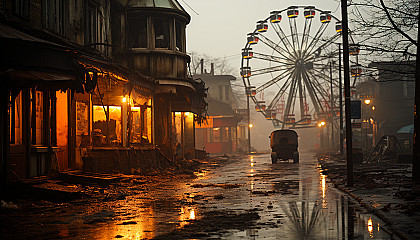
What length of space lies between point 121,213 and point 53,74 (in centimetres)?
450

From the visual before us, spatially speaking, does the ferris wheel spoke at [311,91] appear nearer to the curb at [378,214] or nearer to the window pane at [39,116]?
the curb at [378,214]

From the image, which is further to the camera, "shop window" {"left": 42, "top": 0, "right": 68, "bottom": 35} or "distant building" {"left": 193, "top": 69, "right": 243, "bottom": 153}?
"distant building" {"left": 193, "top": 69, "right": 243, "bottom": 153}

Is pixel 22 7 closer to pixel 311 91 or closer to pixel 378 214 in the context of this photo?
pixel 378 214

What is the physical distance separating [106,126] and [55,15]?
6.12m

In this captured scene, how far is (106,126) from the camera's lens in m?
24.1

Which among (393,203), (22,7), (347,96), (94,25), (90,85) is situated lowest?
(393,203)

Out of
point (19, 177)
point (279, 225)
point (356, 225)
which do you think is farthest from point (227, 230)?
point (19, 177)

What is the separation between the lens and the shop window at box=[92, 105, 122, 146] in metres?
23.1

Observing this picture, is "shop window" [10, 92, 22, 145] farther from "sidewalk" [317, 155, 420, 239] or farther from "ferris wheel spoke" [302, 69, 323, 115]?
"ferris wheel spoke" [302, 69, 323, 115]

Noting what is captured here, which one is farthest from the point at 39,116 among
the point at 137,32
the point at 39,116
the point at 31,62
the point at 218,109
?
the point at 218,109

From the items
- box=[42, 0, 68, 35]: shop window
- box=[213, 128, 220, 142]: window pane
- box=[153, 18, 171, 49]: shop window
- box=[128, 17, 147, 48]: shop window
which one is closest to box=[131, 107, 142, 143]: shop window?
box=[128, 17, 147, 48]: shop window

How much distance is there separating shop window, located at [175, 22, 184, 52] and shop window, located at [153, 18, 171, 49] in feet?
2.62

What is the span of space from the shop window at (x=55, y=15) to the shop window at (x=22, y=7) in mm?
1246

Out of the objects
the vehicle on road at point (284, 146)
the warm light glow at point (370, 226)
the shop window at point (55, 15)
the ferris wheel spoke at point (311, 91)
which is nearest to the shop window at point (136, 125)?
the shop window at point (55, 15)
